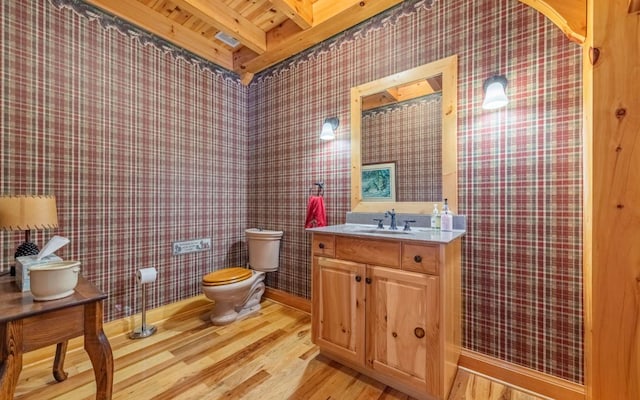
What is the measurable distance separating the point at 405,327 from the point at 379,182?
1094 mm

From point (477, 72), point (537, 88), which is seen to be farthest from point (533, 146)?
point (477, 72)

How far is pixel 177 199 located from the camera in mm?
2572

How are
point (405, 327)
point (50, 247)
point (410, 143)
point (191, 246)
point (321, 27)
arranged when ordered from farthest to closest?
point (191, 246) < point (321, 27) < point (410, 143) < point (405, 327) < point (50, 247)

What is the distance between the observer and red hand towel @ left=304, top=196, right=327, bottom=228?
2.41 meters

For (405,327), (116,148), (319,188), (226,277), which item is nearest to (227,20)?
(116,148)

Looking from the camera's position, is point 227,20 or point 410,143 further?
point 227,20

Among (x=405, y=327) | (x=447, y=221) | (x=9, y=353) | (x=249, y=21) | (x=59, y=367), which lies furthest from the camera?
(x=249, y=21)

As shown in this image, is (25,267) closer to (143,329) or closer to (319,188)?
(143,329)

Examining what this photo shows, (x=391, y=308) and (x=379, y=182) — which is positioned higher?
(x=379, y=182)

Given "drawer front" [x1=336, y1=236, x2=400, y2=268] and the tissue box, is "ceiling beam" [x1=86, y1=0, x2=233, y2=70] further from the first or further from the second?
"drawer front" [x1=336, y1=236, x2=400, y2=268]

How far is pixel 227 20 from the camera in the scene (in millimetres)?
2322

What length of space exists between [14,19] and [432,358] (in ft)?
10.8

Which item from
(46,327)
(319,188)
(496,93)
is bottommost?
(46,327)

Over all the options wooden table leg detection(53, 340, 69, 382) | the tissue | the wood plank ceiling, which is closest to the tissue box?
the tissue
